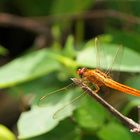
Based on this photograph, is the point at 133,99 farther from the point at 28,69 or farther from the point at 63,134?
the point at 28,69

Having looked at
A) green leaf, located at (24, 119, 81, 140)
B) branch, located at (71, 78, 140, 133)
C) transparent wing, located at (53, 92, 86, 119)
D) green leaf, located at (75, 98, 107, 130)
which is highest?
branch, located at (71, 78, 140, 133)

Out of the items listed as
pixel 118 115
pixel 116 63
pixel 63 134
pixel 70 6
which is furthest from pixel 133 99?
pixel 70 6

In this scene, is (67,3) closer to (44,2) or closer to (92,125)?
(44,2)

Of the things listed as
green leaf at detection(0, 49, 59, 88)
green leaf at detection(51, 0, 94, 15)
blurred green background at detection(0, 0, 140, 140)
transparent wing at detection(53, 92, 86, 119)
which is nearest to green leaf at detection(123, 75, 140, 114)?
blurred green background at detection(0, 0, 140, 140)

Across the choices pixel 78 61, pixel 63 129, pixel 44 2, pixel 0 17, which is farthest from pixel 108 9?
pixel 63 129

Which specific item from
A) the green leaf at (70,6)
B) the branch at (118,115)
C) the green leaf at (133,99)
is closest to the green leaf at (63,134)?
the green leaf at (133,99)

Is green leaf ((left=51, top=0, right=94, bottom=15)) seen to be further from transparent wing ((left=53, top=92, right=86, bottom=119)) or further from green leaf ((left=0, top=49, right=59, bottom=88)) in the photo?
transparent wing ((left=53, top=92, right=86, bottom=119))

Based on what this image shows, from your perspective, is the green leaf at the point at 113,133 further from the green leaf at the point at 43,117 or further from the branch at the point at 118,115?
the branch at the point at 118,115
